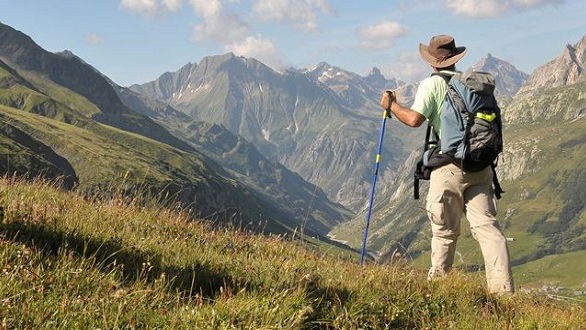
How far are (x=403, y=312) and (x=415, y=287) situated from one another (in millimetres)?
867

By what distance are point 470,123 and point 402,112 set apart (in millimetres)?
996

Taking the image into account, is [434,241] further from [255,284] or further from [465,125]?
[255,284]

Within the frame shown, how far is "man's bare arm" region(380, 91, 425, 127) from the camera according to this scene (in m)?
7.86

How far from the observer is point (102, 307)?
377 cm

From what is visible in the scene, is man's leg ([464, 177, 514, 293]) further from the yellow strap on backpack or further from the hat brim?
the hat brim

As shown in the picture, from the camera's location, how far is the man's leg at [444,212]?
8.05 meters

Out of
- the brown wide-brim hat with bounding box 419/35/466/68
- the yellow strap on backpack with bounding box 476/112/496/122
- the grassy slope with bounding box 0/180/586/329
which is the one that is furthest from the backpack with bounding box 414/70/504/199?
the grassy slope with bounding box 0/180/586/329

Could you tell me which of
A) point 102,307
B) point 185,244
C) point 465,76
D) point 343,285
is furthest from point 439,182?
point 102,307

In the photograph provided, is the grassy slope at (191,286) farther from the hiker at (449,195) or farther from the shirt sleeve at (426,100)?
the shirt sleeve at (426,100)

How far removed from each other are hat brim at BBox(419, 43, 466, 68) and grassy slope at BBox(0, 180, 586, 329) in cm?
345

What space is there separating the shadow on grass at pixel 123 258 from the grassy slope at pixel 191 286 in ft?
0.05

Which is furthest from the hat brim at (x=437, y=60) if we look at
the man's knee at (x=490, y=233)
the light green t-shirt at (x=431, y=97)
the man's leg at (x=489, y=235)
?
the man's knee at (x=490, y=233)

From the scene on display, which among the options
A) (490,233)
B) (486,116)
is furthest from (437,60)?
(490,233)

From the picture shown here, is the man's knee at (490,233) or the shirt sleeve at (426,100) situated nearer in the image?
the man's knee at (490,233)
